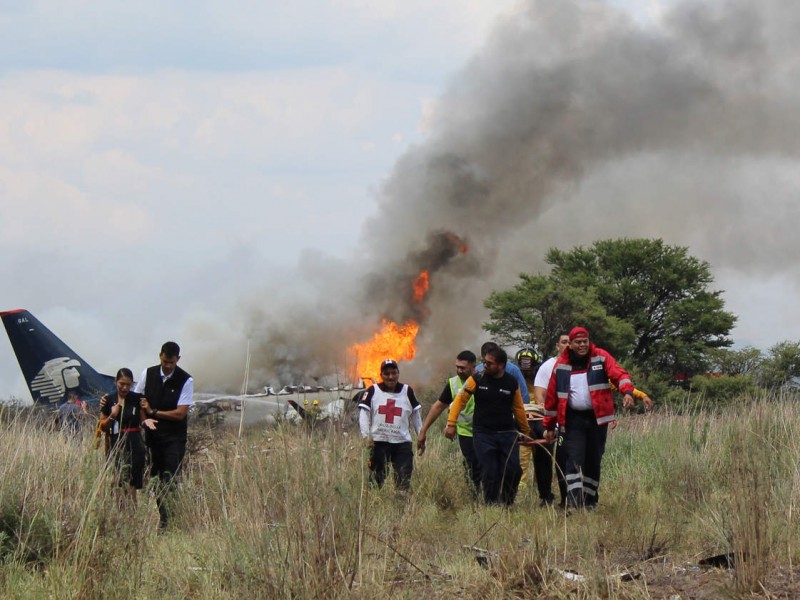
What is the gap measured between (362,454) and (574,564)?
1.54 meters

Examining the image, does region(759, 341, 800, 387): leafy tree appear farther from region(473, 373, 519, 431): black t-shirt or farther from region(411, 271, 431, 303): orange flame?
region(473, 373, 519, 431): black t-shirt

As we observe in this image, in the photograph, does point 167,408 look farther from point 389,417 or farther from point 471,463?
point 471,463

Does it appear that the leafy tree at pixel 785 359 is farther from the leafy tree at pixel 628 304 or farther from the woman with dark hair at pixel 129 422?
the woman with dark hair at pixel 129 422

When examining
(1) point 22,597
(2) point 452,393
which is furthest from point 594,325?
(1) point 22,597

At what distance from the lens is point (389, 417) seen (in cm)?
998

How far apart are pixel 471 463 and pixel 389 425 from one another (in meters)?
1.00

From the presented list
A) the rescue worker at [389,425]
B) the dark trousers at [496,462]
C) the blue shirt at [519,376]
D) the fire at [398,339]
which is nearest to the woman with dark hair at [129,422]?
the rescue worker at [389,425]

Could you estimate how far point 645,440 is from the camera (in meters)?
12.6

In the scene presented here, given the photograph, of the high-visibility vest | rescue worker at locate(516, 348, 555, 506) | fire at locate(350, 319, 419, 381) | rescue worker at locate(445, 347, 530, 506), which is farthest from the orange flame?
rescue worker at locate(445, 347, 530, 506)

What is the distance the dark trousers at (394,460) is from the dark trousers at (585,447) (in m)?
1.80

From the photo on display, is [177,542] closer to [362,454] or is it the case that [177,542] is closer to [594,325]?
[362,454]

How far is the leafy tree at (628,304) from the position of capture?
130 ft

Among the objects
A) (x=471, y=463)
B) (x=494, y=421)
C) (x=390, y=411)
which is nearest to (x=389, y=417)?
(x=390, y=411)

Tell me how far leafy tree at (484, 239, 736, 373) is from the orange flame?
2701 mm
